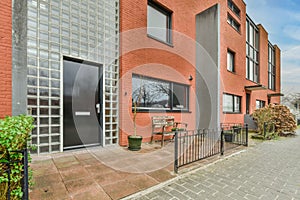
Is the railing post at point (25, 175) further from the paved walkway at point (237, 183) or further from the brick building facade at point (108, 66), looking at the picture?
the brick building facade at point (108, 66)

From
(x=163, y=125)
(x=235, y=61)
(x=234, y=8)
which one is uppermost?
(x=234, y=8)

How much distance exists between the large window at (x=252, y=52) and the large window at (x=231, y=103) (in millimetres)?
3078

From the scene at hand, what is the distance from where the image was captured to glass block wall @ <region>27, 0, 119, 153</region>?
3945 millimetres

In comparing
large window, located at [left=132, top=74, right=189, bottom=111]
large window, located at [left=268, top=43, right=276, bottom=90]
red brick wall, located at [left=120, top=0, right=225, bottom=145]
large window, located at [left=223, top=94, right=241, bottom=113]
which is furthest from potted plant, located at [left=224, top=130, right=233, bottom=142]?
large window, located at [left=268, top=43, right=276, bottom=90]

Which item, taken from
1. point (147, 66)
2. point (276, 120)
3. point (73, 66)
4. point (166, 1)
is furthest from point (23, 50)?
point (276, 120)

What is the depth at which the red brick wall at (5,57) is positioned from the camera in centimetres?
349

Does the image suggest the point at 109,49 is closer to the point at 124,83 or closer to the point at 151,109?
the point at 124,83

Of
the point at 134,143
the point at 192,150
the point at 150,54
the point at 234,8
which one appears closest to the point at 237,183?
the point at 192,150

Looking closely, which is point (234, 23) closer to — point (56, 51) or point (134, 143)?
point (134, 143)

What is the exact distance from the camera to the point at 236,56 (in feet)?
34.2

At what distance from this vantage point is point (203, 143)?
4.50m

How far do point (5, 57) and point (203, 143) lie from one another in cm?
523

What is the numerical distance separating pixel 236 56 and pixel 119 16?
325 inches

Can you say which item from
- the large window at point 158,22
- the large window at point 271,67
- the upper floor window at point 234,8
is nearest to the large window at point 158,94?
the large window at point 158,22
